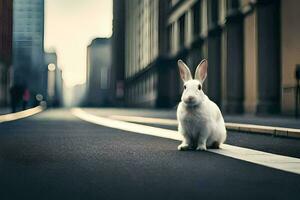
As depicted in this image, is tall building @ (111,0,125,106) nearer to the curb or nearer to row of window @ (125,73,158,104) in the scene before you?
row of window @ (125,73,158,104)

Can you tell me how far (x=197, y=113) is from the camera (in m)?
7.79

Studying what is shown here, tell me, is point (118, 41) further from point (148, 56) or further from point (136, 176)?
point (136, 176)

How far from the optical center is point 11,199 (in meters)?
4.50

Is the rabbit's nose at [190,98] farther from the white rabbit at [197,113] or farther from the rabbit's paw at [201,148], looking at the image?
the rabbit's paw at [201,148]

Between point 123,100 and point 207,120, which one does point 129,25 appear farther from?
point 207,120

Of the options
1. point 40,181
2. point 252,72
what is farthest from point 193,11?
point 40,181

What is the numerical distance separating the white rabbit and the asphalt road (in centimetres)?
31

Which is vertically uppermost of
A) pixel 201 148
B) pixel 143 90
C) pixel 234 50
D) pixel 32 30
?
pixel 32 30

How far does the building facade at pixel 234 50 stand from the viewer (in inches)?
923

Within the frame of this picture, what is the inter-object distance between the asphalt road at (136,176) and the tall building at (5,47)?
60.6m

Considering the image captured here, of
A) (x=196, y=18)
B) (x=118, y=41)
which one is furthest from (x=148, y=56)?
(x=118, y=41)

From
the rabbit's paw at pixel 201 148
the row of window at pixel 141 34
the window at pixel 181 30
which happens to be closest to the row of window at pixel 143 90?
the row of window at pixel 141 34

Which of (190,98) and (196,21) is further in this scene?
(196,21)

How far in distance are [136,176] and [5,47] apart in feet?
223
